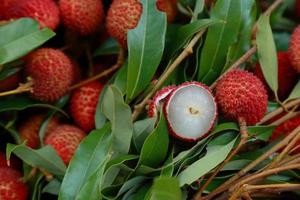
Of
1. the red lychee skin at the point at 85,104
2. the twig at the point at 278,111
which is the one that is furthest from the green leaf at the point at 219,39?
the red lychee skin at the point at 85,104

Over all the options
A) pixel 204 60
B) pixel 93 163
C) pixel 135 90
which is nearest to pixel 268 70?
pixel 204 60

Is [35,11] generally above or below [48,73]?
above

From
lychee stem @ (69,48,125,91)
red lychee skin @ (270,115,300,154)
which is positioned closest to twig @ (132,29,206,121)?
lychee stem @ (69,48,125,91)

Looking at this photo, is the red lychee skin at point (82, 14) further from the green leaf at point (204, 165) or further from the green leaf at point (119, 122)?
the green leaf at point (204, 165)

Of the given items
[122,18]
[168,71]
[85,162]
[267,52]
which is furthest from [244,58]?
[85,162]

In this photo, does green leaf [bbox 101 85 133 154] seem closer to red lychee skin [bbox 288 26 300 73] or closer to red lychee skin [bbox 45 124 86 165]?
red lychee skin [bbox 45 124 86 165]

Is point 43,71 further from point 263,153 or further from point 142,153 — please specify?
point 263,153

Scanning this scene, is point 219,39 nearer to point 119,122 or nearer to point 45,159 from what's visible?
point 119,122
